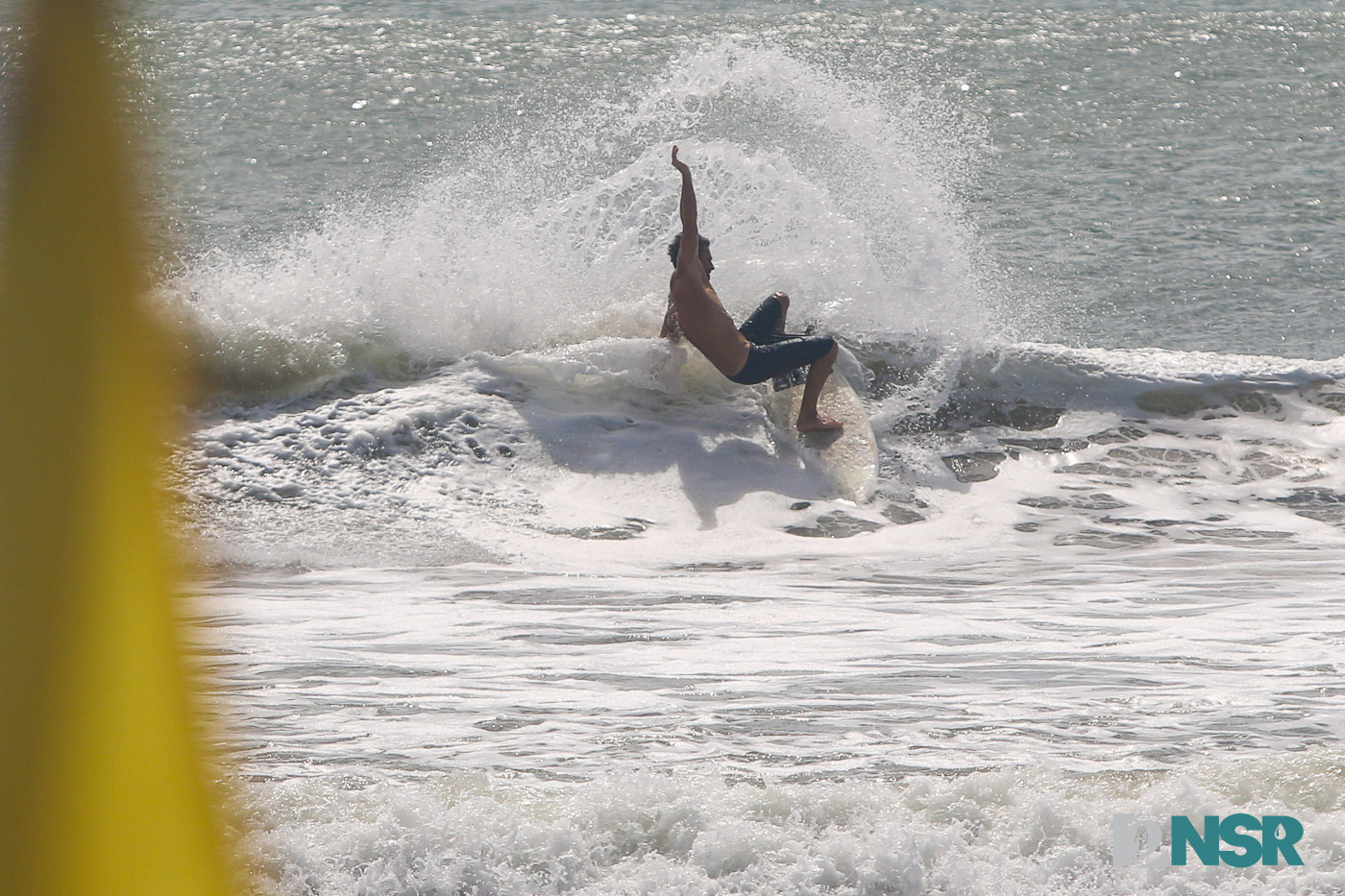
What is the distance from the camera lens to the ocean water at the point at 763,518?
331 centimetres

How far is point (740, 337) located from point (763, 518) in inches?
46.5

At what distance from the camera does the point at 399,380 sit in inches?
340

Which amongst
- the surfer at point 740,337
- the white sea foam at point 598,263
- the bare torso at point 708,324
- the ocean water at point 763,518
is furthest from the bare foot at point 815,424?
the white sea foam at point 598,263

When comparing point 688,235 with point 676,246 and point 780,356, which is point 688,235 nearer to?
point 676,246

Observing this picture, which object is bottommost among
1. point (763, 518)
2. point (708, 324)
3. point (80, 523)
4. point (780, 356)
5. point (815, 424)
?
point (763, 518)

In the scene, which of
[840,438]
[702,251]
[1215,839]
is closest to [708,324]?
[702,251]

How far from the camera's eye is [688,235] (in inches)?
296

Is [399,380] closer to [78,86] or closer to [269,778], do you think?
[269,778]

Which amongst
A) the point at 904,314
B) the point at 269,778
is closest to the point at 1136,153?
the point at 904,314

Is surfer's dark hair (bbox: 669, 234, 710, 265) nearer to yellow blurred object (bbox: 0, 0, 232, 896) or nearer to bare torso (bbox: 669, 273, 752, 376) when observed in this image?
bare torso (bbox: 669, 273, 752, 376)

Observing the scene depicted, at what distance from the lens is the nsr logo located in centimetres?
314

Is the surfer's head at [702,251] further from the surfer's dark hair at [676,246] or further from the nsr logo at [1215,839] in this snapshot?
the nsr logo at [1215,839]

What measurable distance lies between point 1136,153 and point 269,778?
17.5m

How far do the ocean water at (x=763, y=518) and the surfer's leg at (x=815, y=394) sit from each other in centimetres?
28
